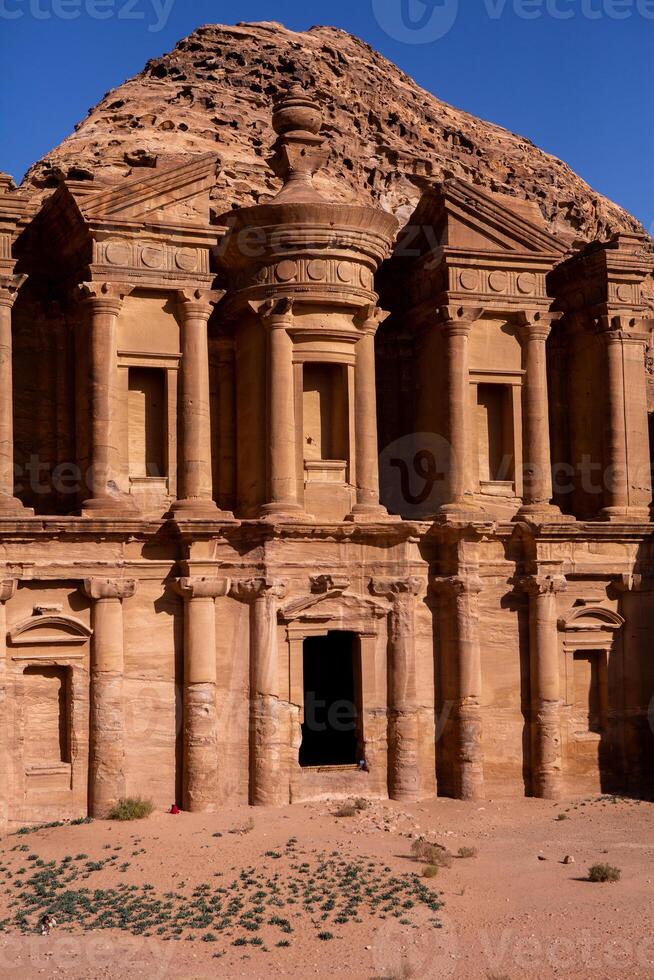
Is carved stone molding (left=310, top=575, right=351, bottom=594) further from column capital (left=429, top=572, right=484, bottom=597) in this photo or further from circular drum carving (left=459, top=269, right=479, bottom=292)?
circular drum carving (left=459, top=269, right=479, bottom=292)

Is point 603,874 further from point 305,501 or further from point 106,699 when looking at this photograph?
point 305,501

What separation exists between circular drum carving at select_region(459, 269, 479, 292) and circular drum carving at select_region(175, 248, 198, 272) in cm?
550

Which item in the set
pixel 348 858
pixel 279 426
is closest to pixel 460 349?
pixel 279 426

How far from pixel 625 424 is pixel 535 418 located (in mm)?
2229

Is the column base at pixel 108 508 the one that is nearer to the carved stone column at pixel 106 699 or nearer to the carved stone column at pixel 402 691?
the carved stone column at pixel 106 699

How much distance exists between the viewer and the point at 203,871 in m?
19.1

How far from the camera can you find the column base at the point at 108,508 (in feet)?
73.6

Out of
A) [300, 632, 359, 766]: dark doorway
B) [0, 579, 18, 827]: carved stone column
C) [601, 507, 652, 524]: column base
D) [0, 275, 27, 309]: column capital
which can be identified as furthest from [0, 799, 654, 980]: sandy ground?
[0, 275, 27, 309]: column capital

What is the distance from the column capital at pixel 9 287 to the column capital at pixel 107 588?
16.7 feet

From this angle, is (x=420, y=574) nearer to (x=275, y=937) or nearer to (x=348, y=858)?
(x=348, y=858)

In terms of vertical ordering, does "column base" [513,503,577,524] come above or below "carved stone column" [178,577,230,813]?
above

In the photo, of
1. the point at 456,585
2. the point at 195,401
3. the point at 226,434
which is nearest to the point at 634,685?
the point at 456,585

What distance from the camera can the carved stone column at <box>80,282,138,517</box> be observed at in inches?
902

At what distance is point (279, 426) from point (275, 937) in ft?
32.9
